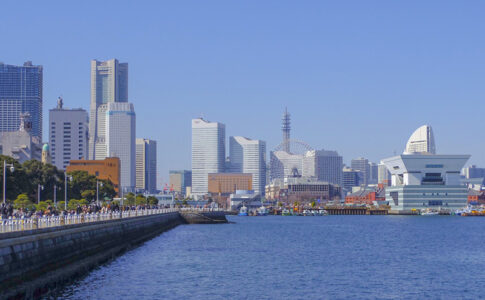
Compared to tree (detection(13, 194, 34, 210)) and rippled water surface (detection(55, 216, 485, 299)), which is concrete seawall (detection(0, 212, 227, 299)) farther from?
tree (detection(13, 194, 34, 210))

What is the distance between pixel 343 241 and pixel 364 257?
30839mm

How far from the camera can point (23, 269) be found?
49562 millimetres

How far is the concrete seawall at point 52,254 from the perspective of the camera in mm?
47344

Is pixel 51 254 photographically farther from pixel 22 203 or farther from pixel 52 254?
pixel 22 203

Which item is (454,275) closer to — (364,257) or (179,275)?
(364,257)

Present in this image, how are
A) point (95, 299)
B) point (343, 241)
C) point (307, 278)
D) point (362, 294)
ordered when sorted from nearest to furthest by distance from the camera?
point (95, 299), point (362, 294), point (307, 278), point (343, 241)

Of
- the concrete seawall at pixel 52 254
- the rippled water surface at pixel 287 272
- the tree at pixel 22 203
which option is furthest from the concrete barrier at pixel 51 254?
the tree at pixel 22 203

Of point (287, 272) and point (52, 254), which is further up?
point (52, 254)

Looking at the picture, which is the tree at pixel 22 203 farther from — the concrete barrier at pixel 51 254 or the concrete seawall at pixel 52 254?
the concrete barrier at pixel 51 254

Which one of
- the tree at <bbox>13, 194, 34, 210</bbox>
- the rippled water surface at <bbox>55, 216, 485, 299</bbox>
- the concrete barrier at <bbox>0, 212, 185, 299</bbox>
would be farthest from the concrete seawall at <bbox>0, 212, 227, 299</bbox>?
the tree at <bbox>13, 194, 34, 210</bbox>

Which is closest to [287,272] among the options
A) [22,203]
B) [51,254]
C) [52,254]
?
[52,254]

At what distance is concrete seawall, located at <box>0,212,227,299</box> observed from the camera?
155ft

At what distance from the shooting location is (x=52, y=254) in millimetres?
58062

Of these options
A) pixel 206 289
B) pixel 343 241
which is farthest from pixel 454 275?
pixel 343 241
